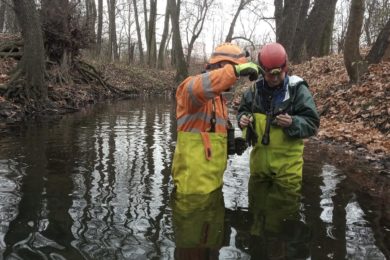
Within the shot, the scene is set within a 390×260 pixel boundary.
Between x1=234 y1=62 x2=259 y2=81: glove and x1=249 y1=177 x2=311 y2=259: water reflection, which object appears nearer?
x1=249 y1=177 x2=311 y2=259: water reflection

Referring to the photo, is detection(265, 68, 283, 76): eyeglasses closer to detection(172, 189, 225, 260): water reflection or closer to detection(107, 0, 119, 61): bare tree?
detection(172, 189, 225, 260): water reflection

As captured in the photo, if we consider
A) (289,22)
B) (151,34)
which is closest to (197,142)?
(289,22)

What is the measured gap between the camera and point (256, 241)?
408cm

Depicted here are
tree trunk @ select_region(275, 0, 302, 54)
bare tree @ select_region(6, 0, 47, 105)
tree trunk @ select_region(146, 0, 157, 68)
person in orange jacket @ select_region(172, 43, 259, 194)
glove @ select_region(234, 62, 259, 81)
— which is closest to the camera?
glove @ select_region(234, 62, 259, 81)

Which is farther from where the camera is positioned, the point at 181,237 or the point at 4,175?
the point at 4,175

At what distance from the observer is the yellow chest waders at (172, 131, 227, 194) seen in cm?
477

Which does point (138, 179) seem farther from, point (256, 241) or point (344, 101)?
point (344, 101)

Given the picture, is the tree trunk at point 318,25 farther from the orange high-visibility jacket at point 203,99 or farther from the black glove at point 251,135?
the orange high-visibility jacket at point 203,99

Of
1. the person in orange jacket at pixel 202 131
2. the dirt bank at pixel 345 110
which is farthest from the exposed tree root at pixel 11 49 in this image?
the person in orange jacket at pixel 202 131

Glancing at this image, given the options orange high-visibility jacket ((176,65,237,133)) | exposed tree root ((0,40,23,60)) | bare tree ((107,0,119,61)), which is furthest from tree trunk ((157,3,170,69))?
orange high-visibility jacket ((176,65,237,133))

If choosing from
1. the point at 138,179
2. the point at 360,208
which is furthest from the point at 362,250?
the point at 138,179

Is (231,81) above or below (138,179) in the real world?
above

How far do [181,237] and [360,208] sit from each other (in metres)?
2.18

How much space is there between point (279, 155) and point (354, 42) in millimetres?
7874
